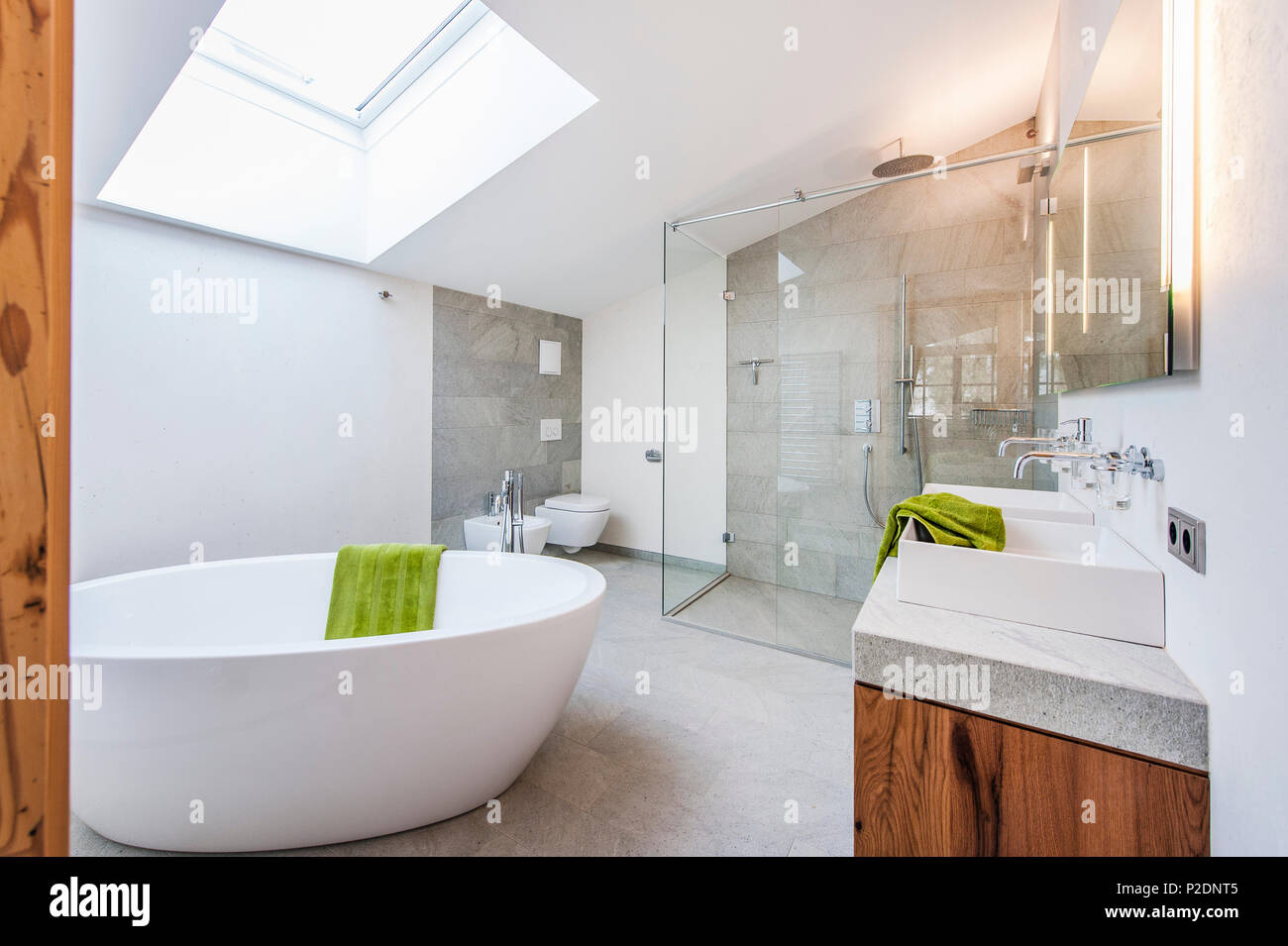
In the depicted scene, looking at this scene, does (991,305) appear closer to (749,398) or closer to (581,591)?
(749,398)

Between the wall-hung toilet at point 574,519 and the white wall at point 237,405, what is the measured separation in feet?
3.04

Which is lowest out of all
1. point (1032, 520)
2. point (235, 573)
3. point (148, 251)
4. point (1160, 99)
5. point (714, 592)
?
point (714, 592)

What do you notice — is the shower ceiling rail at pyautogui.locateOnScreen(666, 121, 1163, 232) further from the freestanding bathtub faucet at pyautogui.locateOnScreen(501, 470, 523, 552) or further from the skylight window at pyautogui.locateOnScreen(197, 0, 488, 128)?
the freestanding bathtub faucet at pyautogui.locateOnScreen(501, 470, 523, 552)

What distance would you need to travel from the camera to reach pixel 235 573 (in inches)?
79.6

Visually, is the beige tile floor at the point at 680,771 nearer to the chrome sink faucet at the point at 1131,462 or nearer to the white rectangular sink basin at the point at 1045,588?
the white rectangular sink basin at the point at 1045,588

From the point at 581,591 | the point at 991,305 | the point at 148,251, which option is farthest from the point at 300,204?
the point at 991,305

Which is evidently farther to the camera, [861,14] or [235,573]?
[235,573]

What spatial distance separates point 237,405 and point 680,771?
2.48 meters

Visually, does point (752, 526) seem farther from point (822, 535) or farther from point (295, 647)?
point (295, 647)

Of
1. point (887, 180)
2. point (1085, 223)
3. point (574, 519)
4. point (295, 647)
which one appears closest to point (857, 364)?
point (887, 180)

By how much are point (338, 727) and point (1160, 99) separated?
84.5 inches

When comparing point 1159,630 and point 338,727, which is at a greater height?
point 1159,630

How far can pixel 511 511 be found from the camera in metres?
Result: 2.88

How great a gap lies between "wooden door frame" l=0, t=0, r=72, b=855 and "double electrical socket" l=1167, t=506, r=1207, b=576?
146 centimetres
